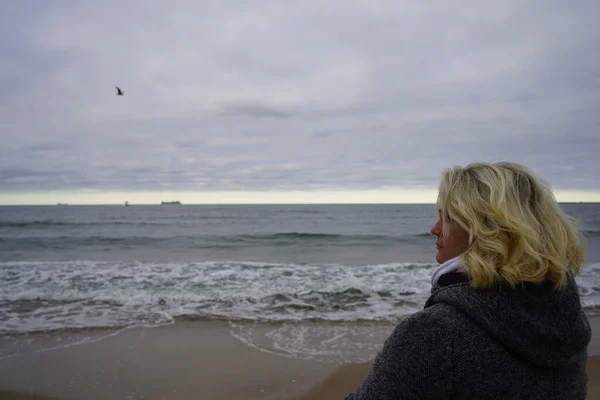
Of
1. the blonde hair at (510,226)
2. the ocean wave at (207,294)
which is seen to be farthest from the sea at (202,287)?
the blonde hair at (510,226)

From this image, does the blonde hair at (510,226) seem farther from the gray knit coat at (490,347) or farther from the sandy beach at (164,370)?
the sandy beach at (164,370)

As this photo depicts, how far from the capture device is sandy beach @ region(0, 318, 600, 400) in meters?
4.48

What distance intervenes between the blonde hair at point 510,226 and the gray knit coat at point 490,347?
0.18ft

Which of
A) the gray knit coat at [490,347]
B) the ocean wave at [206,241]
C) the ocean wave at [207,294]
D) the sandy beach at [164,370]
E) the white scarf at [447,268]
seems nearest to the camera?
the gray knit coat at [490,347]

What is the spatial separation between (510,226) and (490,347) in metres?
0.35

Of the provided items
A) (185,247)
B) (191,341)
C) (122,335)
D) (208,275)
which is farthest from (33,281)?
(185,247)

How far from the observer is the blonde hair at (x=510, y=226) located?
3.84 ft

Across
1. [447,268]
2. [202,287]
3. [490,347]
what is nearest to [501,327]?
[490,347]

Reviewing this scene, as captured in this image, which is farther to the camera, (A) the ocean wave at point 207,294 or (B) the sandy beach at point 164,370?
(A) the ocean wave at point 207,294

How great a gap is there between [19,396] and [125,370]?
1.07 m

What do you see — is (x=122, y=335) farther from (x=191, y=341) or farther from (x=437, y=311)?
(x=437, y=311)

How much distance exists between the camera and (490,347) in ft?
3.75

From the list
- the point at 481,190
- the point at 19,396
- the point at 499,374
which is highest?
the point at 481,190

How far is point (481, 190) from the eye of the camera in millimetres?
1308
